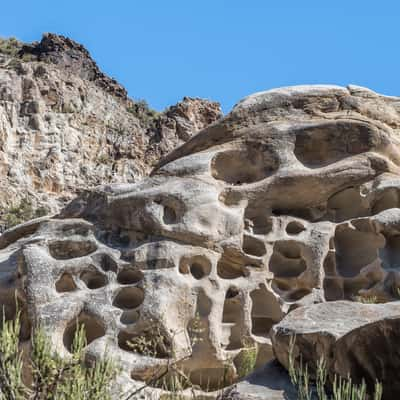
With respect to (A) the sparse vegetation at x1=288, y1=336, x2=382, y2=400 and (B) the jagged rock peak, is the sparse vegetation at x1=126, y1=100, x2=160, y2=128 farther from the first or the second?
(A) the sparse vegetation at x1=288, y1=336, x2=382, y2=400

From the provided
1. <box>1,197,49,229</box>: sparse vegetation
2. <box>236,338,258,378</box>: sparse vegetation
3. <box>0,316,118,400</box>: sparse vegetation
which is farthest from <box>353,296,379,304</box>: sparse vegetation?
<box>1,197,49,229</box>: sparse vegetation

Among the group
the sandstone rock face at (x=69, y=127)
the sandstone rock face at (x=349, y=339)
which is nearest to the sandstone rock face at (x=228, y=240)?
the sandstone rock face at (x=349, y=339)

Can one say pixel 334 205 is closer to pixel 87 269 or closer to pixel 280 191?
pixel 280 191

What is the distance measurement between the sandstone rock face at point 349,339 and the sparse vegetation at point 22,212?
3616 centimetres

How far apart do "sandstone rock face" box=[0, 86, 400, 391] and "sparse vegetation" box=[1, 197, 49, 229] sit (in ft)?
106

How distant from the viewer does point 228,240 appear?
10.2m

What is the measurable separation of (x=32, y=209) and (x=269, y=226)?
3619 cm

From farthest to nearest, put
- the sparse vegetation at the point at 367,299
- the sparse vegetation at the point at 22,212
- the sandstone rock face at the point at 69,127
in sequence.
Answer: the sandstone rock face at the point at 69,127 → the sparse vegetation at the point at 22,212 → the sparse vegetation at the point at 367,299

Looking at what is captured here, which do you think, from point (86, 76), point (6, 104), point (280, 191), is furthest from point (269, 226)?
point (86, 76)

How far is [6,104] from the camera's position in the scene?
52.7m

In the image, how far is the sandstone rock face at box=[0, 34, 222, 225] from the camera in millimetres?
49969

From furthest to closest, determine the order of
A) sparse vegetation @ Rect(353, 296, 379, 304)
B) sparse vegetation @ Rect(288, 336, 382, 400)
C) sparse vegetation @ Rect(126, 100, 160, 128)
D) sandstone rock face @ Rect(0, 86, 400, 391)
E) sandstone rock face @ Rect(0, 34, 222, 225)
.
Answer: sparse vegetation @ Rect(126, 100, 160, 128) → sandstone rock face @ Rect(0, 34, 222, 225) → sandstone rock face @ Rect(0, 86, 400, 391) → sparse vegetation @ Rect(353, 296, 379, 304) → sparse vegetation @ Rect(288, 336, 382, 400)

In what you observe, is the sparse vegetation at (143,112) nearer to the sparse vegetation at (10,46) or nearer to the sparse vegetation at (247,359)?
the sparse vegetation at (10,46)

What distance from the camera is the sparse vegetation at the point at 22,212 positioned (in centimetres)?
4347
